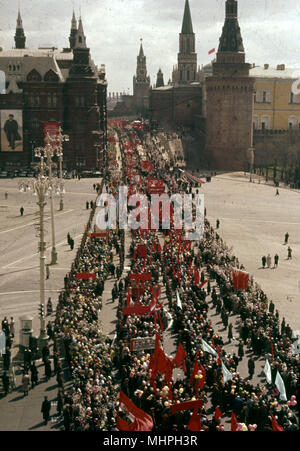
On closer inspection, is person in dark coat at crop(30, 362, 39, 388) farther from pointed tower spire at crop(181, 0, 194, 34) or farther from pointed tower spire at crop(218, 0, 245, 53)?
pointed tower spire at crop(181, 0, 194, 34)

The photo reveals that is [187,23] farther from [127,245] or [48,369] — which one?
[48,369]

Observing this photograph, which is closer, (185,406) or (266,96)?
(185,406)

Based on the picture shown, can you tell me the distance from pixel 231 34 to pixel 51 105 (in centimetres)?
3332

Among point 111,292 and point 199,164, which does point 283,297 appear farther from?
point 199,164

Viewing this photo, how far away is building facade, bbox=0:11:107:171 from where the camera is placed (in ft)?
292

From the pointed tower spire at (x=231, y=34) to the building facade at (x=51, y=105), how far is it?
24448 mm

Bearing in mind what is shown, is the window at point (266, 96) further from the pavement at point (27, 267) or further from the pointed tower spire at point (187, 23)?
the pointed tower spire at point (187, 23)

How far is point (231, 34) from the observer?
4048 inches

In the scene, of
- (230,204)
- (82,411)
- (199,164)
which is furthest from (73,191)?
(82,411)

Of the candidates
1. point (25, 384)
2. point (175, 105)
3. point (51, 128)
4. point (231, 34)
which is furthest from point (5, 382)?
point (175, 105)

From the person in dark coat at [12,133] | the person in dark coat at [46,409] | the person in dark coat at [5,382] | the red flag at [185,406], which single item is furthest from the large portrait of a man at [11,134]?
the red flag at [185,406]

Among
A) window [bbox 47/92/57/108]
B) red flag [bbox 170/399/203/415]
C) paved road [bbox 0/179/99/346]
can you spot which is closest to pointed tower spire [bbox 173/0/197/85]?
window [bbox 47/92/57/108]

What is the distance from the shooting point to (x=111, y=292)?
→ 116 feet

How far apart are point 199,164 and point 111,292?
73.7 metres
